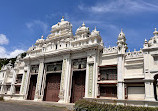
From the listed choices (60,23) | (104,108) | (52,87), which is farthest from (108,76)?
(60,23)

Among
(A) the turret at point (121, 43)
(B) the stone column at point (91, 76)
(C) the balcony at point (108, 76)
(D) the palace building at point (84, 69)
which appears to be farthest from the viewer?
(B) the stone column at point (91, 76)

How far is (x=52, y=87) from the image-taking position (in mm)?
28078

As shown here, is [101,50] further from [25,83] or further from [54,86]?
[25,83]

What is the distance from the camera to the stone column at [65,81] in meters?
24.3

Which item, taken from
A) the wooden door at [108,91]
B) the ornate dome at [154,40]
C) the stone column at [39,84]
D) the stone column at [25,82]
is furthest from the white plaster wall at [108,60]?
the stone column at [25,82]

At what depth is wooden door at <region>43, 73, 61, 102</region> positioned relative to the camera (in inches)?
1069

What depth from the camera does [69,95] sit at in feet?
81.3

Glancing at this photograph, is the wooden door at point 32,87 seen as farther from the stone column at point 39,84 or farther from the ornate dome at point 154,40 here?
the ornate dome at point 154,40

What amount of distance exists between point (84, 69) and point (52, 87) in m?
7.76

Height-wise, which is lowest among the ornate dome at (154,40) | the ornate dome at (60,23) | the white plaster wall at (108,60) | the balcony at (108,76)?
the balcony at (108,76)

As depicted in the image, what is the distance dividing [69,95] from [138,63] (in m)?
11.9

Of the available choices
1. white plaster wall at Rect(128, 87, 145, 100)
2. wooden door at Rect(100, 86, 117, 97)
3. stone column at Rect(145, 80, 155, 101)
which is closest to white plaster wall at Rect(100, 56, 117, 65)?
wooden door at Rect(100, 86, 117, 97)

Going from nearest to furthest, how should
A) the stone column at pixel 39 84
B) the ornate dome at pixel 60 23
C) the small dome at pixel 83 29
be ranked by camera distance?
the small dome at pixel 83 29, the stone column at pixel 39 84, the ornate dome at pixel 60 23

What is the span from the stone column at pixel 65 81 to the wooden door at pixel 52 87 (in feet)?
7.31
